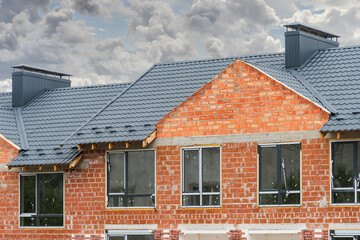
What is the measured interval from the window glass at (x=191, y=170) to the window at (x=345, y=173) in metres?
4.85

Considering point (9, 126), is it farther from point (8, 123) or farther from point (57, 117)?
point (57, 117)

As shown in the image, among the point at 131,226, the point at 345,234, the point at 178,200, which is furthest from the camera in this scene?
the point at 131,226

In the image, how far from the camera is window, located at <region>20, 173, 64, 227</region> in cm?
2958

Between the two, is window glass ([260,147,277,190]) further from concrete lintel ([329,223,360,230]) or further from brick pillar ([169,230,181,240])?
brick pillar ([169,230,181,240])

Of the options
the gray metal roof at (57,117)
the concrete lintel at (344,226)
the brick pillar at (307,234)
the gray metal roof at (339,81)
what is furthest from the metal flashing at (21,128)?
the concrete lintel at (344,226)

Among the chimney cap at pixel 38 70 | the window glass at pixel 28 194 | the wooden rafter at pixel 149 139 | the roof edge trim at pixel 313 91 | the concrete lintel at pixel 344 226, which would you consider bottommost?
the concrete lintel at pixel 344 226

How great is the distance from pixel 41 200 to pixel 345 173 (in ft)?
40.3

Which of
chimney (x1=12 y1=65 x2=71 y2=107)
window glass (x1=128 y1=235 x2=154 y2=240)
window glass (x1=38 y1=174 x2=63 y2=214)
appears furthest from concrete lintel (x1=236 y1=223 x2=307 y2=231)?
chimney (x1=12 y1=65 x2=71 y2=107)

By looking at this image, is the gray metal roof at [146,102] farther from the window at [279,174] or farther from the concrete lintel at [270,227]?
the concrete lintel at [270,227]

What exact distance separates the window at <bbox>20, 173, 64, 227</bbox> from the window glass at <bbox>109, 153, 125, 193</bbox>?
2521 millimetres

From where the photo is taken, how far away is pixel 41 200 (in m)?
30.0

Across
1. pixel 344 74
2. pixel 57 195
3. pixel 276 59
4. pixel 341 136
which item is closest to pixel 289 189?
pixel 341 136

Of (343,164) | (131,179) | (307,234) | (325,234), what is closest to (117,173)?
(131,179)

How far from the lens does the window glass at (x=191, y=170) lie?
87.7 feet
